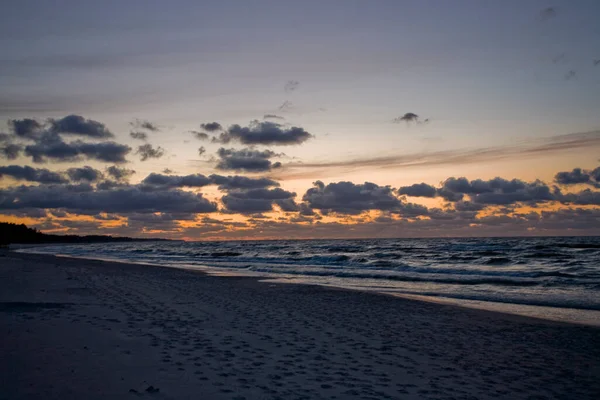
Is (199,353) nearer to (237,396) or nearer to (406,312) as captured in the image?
(237,396)

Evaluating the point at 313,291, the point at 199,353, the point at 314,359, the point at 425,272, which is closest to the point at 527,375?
the point at 314,359

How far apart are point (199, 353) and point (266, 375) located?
1.78m

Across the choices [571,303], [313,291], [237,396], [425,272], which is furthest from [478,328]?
[425,272]

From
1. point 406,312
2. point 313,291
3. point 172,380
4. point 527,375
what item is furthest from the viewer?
point 313,291

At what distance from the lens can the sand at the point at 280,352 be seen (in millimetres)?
6574

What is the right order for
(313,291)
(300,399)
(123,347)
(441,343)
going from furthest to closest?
1. (313,291)
2. (441,343)
3. (123,347)
4. (300,399)

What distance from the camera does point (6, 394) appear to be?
226 inches

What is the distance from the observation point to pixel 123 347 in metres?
8.58

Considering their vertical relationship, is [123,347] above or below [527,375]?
above

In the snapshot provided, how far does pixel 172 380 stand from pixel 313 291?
1472cm

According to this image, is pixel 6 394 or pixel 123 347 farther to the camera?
pixel 123 347

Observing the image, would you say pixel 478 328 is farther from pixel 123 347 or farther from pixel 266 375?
pixel 123 347

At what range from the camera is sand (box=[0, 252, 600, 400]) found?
6.57 metres

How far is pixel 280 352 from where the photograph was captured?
882 cm
